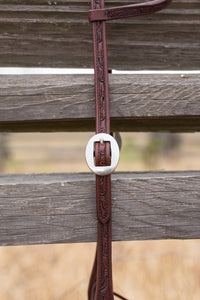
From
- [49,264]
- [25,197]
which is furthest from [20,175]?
[49,264]

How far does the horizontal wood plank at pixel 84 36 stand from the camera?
35.5 inches

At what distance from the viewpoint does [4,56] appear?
37.1 inches

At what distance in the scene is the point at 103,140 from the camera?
780mm

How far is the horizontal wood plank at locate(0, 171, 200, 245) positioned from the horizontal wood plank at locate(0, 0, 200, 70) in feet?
1.23

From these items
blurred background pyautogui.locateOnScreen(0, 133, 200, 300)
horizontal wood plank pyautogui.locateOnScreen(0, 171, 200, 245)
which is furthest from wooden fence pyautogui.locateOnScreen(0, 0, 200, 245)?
blurred background pyautogui.locateOnScreen(0, 133, 200, 300)

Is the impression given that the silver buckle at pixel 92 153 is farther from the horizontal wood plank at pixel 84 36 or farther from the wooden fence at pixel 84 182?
the horizontal wood plank at pixel 84 36

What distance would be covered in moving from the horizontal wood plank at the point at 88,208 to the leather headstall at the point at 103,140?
4cm

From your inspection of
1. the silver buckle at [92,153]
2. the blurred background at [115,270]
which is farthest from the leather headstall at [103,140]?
the blurred background at [115,270]

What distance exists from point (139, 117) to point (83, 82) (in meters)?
0.18

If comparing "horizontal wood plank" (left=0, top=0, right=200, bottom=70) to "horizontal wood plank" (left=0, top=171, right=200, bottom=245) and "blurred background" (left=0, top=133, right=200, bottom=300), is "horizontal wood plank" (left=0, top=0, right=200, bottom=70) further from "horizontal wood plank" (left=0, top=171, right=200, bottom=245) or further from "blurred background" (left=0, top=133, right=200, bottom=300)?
"blurred background" (left=0, top=133, right=200, bottom=300)

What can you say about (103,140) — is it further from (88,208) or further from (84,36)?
(84,36)

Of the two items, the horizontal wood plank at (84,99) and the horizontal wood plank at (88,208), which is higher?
the horizontal wood plank at (84,99)

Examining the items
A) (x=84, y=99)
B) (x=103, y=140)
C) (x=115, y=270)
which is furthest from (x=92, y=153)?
(x=115, y=270)

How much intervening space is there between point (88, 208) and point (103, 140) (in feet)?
0.64
